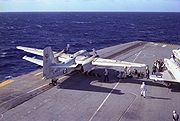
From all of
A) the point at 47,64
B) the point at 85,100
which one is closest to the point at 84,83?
the point at 47,64

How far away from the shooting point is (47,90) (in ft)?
108

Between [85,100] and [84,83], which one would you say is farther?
[84,83]

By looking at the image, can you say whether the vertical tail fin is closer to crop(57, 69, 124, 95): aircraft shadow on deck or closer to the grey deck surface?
the grey deck surface

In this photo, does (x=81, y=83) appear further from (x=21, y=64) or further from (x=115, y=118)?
(x=21, y=64)

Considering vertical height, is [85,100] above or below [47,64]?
below

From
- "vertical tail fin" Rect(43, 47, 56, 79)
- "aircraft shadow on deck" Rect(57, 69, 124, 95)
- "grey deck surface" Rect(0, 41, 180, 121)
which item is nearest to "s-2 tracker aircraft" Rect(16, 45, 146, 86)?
"vertical tail fin" Rect(43, 47, 56, 79)

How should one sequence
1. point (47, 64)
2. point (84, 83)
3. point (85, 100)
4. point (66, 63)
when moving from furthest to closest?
point (66, 63) → point (84, 83) → point (47, 64) → point (85, 100)

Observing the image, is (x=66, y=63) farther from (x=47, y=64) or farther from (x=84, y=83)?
(x=47, y=64)

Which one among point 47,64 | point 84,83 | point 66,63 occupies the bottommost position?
point 84,83

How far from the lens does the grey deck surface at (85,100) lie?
25.1 metres

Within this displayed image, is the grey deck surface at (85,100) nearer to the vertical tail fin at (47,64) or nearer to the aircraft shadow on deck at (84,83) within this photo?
the aircraft shadow on deck at (84,83)

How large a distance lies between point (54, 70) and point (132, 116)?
42.6ft

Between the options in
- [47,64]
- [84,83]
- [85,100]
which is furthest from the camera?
[84,83]

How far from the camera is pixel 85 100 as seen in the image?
29531mm
